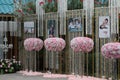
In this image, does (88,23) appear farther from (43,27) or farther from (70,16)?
(43,27)

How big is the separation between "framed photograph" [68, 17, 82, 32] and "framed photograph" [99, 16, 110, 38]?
42.2 inches

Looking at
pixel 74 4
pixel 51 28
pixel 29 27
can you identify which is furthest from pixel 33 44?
pixel 74 4

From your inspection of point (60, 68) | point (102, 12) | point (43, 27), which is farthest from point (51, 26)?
point (102, 12)

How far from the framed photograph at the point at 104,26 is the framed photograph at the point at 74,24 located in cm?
107

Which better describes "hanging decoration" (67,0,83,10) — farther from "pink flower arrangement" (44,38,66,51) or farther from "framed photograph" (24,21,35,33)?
"framed photograph" (24,21,35,33)

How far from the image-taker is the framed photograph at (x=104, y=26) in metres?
14.3

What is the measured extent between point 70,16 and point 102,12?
173cm

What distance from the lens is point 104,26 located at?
1445cm

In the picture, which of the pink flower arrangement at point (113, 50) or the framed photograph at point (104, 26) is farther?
the framed photograph at point (104, 26)

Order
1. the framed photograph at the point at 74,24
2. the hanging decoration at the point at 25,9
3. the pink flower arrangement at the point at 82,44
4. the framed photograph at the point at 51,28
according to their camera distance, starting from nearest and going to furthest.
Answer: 1. the pink flower arrangement at the point at 82,44
2. the framed photograph at the point at 74,24
3. the framed photograph at the point at 51,28
4. the hanging decoration at the point at 25,9

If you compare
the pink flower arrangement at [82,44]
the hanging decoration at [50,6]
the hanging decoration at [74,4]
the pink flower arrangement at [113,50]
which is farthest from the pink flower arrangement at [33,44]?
the pink flower arrangement at [113,50]

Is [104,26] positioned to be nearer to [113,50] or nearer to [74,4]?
[74,4]

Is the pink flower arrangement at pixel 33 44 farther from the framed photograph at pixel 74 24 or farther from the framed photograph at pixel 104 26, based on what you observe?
the framed photograph at pixel 104 26

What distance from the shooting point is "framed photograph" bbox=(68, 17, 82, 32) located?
15375mm
